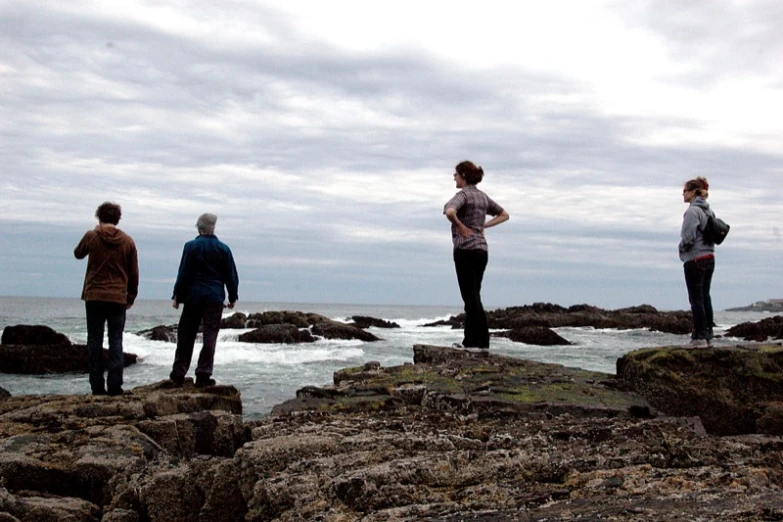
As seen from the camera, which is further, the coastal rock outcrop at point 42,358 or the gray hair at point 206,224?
the coastal rock outcrop at point 42,358

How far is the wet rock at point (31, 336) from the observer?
68.1 ft

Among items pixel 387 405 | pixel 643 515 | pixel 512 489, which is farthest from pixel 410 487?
pixel 387 405

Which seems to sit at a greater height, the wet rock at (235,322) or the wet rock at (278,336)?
the wet rock at (235,322)

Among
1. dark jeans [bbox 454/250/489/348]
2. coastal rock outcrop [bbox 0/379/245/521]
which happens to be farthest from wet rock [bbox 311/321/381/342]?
coastal rock outcrop [bbox 0/379/245/521]

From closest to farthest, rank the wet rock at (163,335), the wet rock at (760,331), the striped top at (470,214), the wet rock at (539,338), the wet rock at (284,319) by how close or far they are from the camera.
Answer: the striped top at (470,214), the wet rock at (539,338), the wet rock at (163,335), the wet rock at (760,331), the wet rock at (284,319)

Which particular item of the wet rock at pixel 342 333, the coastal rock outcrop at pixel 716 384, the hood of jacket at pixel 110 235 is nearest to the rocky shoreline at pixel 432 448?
the coastal rock outcrop at pixel 716 384

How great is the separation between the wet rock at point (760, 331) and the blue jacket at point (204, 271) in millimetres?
28278

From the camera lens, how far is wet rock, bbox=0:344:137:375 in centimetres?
1842

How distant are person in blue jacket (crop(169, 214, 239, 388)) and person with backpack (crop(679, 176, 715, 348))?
16.7ft

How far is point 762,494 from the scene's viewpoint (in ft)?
10.1

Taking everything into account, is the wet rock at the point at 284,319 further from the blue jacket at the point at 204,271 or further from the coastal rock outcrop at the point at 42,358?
the blue jacket at the point at 204,271

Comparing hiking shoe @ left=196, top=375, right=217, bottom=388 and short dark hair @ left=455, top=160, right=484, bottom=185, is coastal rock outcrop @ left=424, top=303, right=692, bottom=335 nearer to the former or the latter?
short dark hair @ left=455, top=160, right=484, bottom=185

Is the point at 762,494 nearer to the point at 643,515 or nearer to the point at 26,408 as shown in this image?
the point at 643,515

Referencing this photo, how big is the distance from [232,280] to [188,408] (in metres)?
1.63
